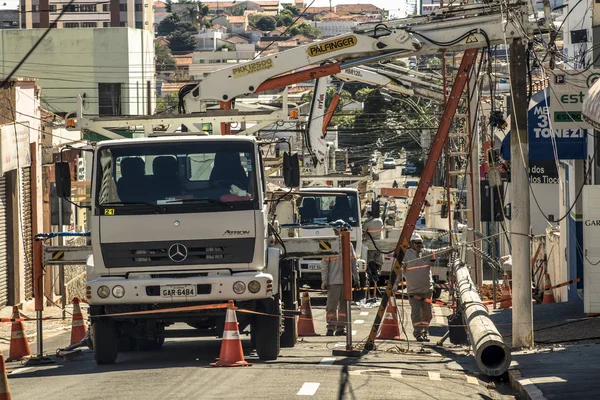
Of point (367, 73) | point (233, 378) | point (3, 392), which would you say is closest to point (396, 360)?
point (233, 378)

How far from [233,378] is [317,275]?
17049mm

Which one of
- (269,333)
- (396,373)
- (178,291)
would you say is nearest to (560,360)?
(396,373)

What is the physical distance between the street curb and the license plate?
401 centimetres

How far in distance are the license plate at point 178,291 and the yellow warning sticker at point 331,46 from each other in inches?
237

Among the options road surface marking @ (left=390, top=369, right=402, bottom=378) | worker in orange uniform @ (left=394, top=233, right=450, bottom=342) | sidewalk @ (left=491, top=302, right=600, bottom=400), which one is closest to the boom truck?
road surface marking @ (left=390, top=369, right=402, bottom=378)

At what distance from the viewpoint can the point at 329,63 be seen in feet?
65.9

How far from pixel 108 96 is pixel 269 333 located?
5391 centimetres

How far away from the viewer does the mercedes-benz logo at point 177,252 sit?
49.6ft

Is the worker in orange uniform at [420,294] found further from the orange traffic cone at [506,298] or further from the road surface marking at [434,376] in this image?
the orange traffic cone at [506,298]

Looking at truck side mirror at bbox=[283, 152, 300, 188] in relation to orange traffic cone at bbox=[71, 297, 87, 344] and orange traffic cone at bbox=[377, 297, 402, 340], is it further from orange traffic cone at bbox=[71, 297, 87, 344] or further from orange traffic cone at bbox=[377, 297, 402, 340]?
orange traffic cone at bbox=[71, 297, 87, 344]

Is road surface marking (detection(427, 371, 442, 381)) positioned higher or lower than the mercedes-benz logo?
lower

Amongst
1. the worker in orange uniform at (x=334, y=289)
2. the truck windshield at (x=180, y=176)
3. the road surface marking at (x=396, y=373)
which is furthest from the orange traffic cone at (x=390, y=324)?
the truck windshield at (x=180, y=176)

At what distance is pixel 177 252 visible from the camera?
15.1 metres

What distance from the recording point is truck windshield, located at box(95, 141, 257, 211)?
1514 centimetres
